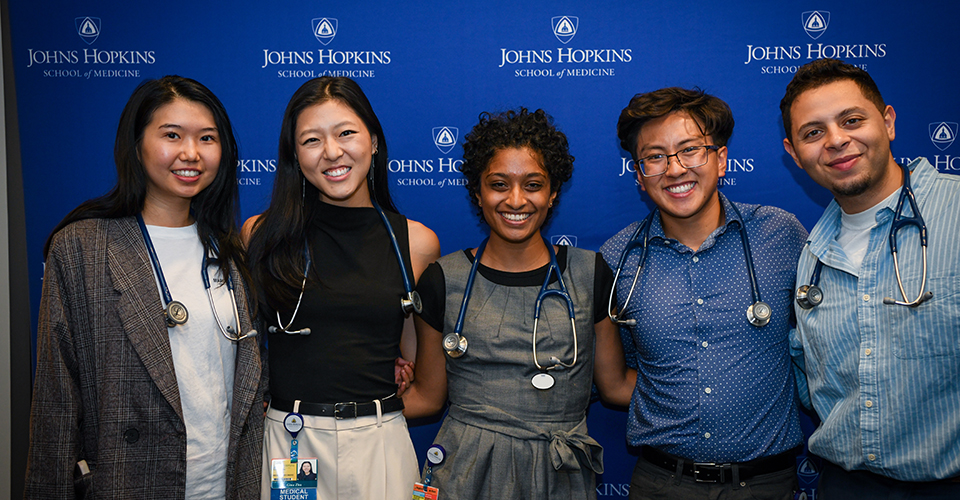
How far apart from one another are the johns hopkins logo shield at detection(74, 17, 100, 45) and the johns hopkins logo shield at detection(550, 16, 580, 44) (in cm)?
227

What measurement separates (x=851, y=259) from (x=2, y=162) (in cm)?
375

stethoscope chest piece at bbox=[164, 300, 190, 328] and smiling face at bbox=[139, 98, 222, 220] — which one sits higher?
smiling face at bbox=[139, 98, 222, 220]

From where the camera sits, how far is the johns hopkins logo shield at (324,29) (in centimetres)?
284

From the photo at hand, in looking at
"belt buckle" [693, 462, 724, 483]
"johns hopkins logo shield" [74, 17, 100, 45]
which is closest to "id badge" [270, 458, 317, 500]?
"belt buckle" [693, 462, 724, 483]

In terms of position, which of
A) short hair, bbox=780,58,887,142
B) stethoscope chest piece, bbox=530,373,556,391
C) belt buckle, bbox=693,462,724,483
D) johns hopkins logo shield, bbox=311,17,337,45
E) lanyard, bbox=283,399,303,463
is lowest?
belt buckle, bbox=693,462,724,483

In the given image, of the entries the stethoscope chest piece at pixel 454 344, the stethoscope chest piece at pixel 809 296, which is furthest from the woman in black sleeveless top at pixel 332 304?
the stethoscope chest piece at pixel 809 296

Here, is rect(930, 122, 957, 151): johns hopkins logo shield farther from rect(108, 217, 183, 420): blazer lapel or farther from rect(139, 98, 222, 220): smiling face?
rect(108, 217, 183, 420): blazer lapel

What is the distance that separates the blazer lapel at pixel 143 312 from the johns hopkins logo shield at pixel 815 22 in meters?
3.03

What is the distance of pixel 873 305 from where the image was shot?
5.81 feet

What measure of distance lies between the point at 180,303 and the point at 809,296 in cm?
210

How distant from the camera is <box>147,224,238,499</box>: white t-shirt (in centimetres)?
191

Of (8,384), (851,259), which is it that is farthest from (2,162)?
(851,259)

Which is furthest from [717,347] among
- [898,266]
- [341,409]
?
[341,409]

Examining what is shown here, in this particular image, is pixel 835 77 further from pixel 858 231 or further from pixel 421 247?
pixel 421 247
